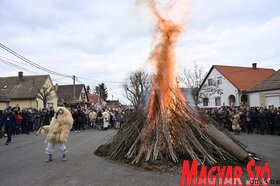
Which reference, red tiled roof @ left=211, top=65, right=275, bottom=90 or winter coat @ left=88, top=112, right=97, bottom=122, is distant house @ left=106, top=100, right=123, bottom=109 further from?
winter coat @ left=88, top=112, right=97, bottom=122

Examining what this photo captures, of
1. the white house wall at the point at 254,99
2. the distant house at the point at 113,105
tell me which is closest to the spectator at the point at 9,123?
the white house wall at the point at 254,99

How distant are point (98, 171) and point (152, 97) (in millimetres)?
3688

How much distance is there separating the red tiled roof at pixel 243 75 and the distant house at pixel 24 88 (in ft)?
86.4

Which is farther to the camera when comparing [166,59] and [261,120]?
[261,120]

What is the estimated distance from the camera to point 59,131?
410 inches

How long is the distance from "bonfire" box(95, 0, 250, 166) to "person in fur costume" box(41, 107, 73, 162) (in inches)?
60.5

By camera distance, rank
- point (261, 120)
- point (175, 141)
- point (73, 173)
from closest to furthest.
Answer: point (73, 173)
point (175, 141)
point (261, 120)

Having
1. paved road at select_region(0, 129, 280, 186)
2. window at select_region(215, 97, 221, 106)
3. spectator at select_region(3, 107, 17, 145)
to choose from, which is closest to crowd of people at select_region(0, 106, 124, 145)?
spectator at select_region(3, 107, 17, 145)

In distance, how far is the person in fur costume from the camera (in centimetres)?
Result: 1030

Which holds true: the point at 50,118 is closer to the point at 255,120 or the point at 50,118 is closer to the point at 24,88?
the point at 255,120

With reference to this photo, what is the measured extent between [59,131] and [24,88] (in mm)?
38865

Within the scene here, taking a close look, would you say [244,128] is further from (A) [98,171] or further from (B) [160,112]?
(A) [98,171]

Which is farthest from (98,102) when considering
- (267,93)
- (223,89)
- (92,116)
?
(267,93)

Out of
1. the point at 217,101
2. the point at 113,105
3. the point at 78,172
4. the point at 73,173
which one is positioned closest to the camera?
the point at 73,173
